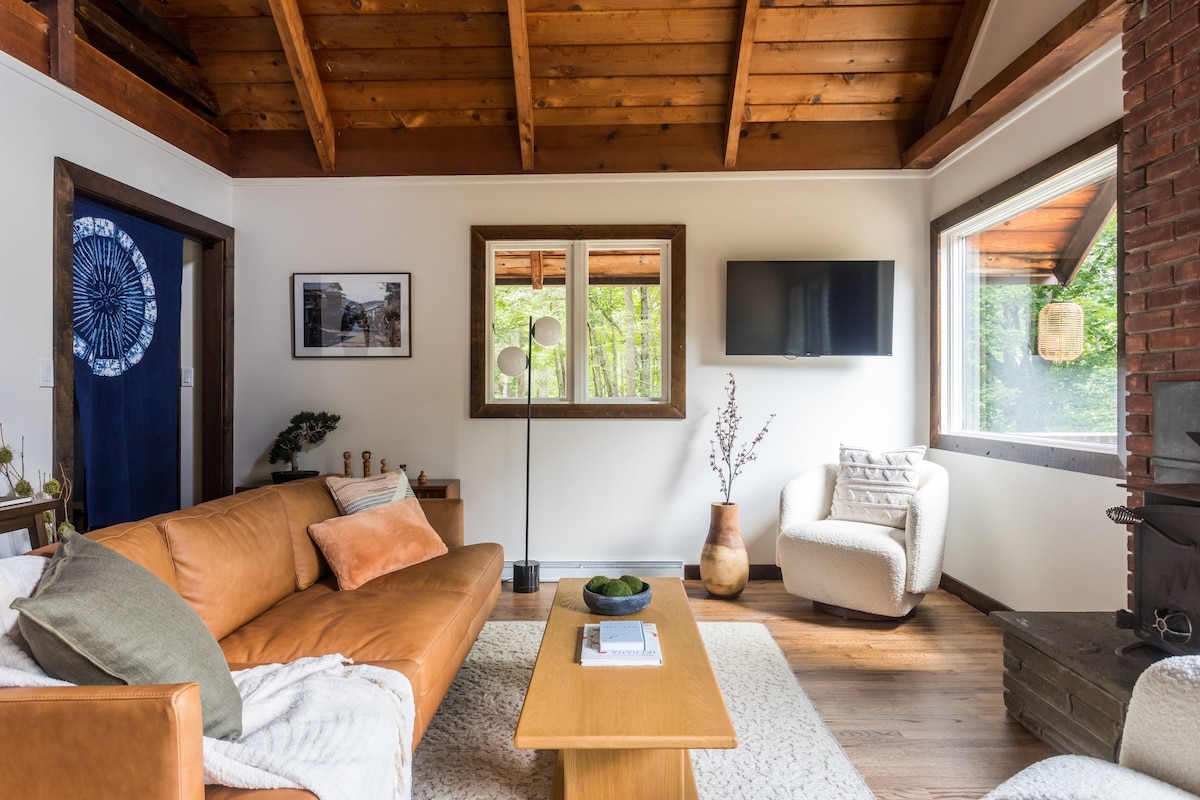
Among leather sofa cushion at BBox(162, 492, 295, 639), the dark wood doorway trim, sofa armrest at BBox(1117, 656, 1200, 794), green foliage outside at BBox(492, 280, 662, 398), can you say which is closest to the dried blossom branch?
green foliage outside at BBox(492, 280, 662, 398)

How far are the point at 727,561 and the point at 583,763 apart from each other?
2.30m

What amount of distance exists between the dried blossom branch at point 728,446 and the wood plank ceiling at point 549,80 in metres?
1.52

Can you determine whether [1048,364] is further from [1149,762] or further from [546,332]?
[546,332]

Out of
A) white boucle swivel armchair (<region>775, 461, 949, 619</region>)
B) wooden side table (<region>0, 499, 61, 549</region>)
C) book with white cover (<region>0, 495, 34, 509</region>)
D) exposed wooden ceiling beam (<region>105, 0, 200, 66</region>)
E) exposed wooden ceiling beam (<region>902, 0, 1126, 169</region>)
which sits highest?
exposed wooden ceiling beam (<region>105, 0, 200, 66</region>)

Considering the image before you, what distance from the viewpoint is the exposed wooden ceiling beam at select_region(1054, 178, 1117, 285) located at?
2.74 metres

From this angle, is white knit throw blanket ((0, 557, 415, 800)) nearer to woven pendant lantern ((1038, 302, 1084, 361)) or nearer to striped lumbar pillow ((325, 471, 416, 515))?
striped lumbar pillow ((325, 471, 416, 515))

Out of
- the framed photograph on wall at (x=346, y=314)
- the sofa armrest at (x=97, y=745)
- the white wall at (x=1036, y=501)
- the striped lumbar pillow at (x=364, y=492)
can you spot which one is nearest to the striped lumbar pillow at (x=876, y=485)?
the white wall at (x=1036, y=501)

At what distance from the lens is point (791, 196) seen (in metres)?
4.18

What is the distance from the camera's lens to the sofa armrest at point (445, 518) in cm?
317

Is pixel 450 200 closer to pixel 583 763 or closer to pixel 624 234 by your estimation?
pixel 624 234

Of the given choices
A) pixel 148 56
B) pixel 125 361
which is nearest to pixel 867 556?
pixel 125 361

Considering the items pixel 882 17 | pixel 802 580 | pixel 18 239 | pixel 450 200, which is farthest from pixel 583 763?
pixel 882 17

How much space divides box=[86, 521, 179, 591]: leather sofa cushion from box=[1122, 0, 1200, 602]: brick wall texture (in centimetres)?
316

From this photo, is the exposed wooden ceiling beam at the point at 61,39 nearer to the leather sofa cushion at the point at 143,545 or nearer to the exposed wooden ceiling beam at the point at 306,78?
the exposed wooden ceiling beam at the point at 306,78
